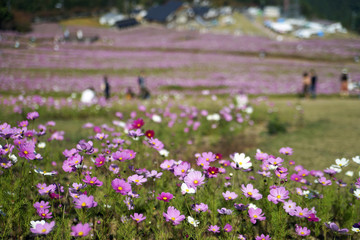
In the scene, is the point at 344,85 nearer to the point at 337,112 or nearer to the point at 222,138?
the point at 337,112

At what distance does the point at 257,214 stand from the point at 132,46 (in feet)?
101

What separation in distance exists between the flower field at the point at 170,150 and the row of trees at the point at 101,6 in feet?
2.37

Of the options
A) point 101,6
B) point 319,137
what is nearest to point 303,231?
point 319,137

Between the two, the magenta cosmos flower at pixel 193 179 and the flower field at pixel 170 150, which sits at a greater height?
the magenta cosmos flower at pixel 193 179

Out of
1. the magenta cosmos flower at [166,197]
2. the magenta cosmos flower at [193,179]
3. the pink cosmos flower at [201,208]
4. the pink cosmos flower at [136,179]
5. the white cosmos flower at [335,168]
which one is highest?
the magenta cosmos flower at [193,179]

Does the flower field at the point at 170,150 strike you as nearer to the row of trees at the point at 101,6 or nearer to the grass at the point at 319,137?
the grass at the point at 319,137

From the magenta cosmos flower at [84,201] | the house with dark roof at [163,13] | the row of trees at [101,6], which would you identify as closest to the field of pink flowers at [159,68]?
the row of trees at [101,6]

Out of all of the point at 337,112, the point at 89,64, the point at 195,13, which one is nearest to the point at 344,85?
the point at 337,112

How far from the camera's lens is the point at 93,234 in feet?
7.18

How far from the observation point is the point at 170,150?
468 cm

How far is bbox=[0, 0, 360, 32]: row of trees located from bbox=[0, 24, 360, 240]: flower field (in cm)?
72

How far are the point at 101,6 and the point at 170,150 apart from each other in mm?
8804

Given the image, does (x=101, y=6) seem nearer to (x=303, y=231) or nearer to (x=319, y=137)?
(x=319, y=137)

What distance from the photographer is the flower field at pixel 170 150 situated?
1964 mm
